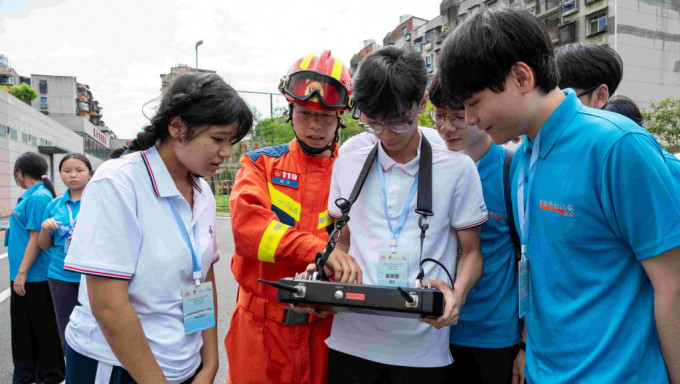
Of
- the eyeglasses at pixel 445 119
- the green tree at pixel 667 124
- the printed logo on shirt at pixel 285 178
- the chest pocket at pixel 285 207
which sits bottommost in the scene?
the chest pocket at pixel 285 207

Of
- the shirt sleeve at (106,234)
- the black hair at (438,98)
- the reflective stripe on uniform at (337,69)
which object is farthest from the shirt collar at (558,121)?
the shirt sleeve at (106,234)

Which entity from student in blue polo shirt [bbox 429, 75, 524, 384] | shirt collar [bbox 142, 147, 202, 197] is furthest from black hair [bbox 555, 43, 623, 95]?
shirt collar [bbox 142, 147, 202, 197]

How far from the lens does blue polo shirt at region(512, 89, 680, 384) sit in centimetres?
123

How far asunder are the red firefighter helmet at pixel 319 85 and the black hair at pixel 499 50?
0.84 meters

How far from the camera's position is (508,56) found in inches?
57.6

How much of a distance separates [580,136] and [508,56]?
348mm

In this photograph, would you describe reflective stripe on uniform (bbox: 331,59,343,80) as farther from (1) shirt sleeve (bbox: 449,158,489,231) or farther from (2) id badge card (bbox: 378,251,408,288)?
(2) id badge card (bbox: 378,251,408,288)

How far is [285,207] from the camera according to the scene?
88.0 inches

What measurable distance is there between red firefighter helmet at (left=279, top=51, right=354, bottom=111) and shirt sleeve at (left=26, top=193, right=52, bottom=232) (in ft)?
11.4

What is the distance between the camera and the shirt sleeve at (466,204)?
1855mm

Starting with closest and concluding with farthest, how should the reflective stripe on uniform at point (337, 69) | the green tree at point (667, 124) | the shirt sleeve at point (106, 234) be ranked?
the shirt sleeve at point (106, 234)
the reflective stripe on uniform at point (337, 69)
the green tree at point (667, 124)

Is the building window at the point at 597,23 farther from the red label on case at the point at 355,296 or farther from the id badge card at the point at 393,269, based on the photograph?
the red label on case at the point at 355,296

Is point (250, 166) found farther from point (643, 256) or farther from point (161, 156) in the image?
point (643, 256)

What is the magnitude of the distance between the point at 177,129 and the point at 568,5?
116 ft
